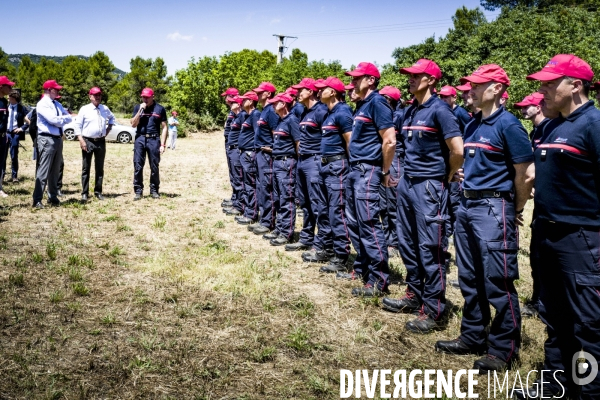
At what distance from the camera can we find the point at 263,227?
8.63 m

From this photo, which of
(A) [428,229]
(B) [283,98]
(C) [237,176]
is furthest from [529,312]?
(C) [237,176]

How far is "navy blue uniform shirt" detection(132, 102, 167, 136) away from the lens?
10.6 m

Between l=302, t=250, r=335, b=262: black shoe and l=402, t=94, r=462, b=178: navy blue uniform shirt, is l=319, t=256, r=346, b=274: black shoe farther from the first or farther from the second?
l=402, t=94, r=462, b=178: navy blue uniform shirt

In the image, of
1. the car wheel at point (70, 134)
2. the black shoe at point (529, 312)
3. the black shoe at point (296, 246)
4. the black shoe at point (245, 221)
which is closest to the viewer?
the black shoe at point (529, 312)

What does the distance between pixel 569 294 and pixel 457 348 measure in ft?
3.97

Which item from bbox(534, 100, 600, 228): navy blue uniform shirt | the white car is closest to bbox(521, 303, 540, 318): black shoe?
bbox(534, 100, 600, 228): navy blue uniform shirt

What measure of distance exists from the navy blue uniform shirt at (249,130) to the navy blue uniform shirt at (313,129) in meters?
2.07

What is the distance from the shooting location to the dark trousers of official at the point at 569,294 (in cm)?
314

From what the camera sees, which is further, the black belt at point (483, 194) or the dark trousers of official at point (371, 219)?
the dark trousers of official at point (371, 219)

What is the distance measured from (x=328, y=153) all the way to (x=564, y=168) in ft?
11.2

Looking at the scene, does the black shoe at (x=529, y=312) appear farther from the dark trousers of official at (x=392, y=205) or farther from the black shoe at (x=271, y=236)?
the black shoe at (x=271, y=236)

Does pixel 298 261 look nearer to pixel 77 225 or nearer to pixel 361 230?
pixel 361 230

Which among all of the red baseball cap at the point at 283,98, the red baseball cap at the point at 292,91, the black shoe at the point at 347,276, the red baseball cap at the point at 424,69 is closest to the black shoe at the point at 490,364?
the black shoe at the point at 347,276

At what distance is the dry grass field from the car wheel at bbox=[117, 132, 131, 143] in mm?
17464
